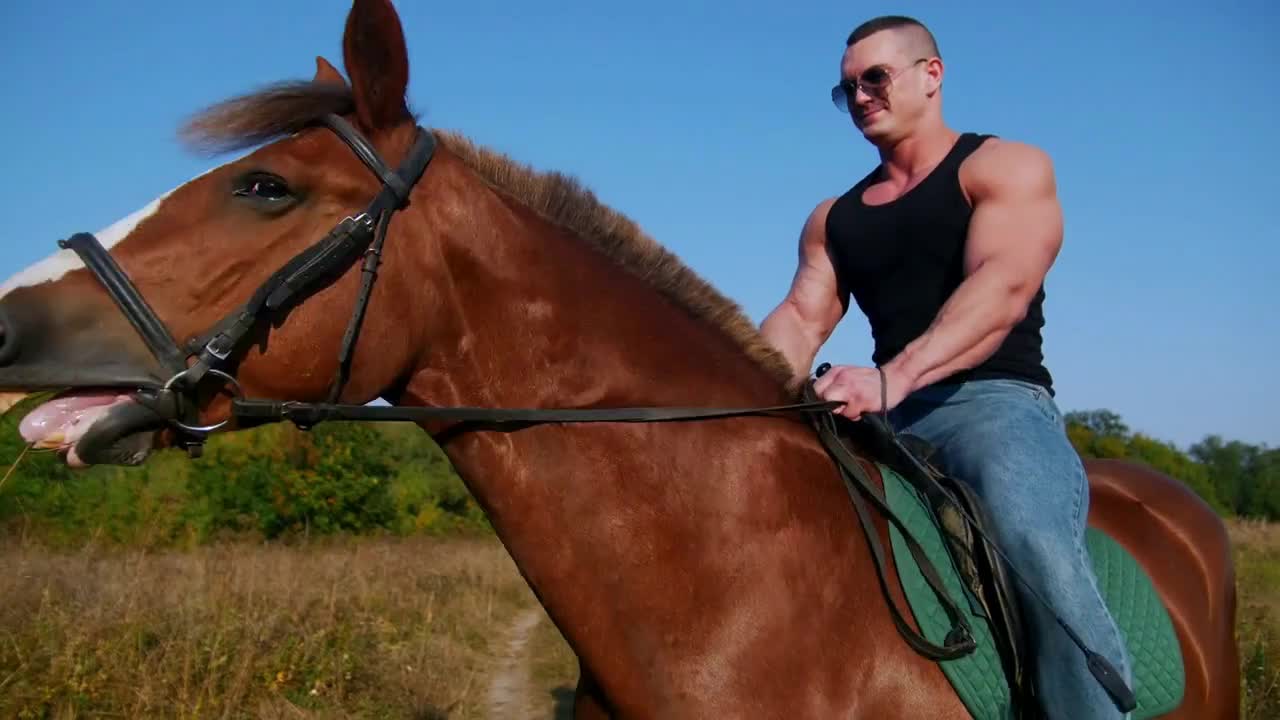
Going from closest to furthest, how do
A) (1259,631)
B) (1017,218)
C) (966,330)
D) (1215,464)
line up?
(966,330) < (1017,218) < (1259,631) < (1215,464)

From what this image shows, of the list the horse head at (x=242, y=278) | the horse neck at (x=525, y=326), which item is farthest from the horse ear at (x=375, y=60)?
the horse neck at (x=525, y=326)

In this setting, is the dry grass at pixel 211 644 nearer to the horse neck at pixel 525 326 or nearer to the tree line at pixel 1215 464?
the horse neck at pixel 525 326

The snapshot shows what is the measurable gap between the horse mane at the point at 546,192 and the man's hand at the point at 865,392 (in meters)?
0.21

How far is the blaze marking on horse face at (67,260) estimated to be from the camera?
7.10ft

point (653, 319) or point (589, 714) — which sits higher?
point (653, 319)

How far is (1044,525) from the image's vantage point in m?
2.62

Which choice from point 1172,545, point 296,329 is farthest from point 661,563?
point 1172,545

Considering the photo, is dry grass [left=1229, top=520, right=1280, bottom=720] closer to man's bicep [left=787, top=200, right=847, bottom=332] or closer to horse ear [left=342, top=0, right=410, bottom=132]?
man's bicep [left=787, top=200, right=847, bottom=332]

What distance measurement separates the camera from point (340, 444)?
35375 millimetres

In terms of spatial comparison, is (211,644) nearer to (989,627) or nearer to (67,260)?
(67,260)

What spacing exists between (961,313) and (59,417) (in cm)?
245

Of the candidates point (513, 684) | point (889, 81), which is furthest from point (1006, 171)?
point (513, 684)

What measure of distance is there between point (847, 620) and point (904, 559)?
0.27 metres

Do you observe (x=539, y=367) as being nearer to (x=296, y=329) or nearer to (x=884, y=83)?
(x=296, y=329)
